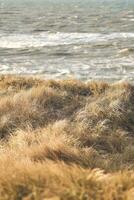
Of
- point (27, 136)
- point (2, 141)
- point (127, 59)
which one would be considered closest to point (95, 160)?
point (27, 136)

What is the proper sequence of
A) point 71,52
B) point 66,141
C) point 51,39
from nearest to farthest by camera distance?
point 66,141 → point 71,52 → point 51,39

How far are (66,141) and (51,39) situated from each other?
30641mm

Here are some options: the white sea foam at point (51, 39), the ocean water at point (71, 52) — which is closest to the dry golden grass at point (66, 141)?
the ocean water at point (71, 52)

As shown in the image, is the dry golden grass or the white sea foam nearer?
the dry golden grass

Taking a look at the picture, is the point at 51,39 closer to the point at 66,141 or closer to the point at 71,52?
the point at 71,52

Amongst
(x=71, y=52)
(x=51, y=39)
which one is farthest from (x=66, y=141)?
(x=51, y=39)

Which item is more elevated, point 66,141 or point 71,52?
point 66,141

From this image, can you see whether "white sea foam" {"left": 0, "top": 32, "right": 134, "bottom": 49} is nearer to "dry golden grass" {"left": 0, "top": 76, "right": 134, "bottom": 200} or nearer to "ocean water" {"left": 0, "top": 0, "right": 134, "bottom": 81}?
"ocean water" {"left": 0, "top": 0, "right": 134, "bottom": 81}

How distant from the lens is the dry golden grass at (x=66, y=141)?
17.4ft

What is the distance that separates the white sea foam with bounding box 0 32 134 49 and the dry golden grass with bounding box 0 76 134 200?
65.2 feet

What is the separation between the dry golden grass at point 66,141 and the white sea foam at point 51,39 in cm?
1989

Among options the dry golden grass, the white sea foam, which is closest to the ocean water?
the white sea foam

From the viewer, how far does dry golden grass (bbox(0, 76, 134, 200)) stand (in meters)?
5.31

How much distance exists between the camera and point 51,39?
3925cm
